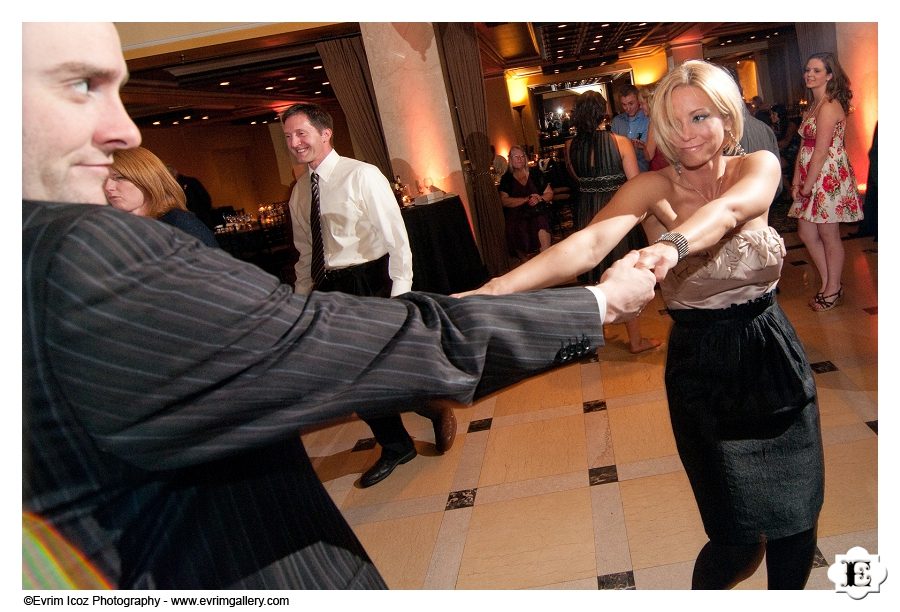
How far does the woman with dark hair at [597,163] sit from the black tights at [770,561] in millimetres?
2980

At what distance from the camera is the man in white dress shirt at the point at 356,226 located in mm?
3617

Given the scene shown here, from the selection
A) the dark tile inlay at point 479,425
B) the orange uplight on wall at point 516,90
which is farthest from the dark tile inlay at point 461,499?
the orange uplight on wall at point 516,90

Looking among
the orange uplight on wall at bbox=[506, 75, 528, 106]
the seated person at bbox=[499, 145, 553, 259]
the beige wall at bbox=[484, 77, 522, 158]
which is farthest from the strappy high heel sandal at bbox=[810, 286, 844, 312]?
the orange uplight on wall at bbox=[506, 75, 528, 106]

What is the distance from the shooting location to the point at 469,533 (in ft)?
A: 9.99

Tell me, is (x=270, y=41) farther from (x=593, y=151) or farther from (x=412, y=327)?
(x=412, y=327)

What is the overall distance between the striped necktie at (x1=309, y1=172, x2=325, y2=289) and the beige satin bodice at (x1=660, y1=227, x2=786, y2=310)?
2173 mm

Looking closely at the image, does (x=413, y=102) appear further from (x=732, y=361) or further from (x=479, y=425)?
(x=732, y=361)

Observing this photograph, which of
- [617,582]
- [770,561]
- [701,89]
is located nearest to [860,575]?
[770,561]

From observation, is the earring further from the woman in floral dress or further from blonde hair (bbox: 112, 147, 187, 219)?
the woman in floral dress

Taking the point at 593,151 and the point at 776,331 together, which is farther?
the point at 593,151

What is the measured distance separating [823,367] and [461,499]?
2.21 m

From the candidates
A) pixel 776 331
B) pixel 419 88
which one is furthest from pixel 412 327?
pixel 419 88

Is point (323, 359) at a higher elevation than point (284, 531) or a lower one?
higher

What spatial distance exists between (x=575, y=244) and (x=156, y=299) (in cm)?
130
